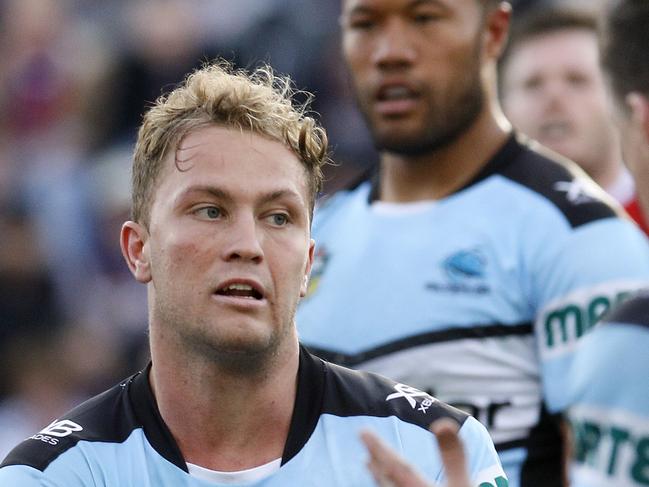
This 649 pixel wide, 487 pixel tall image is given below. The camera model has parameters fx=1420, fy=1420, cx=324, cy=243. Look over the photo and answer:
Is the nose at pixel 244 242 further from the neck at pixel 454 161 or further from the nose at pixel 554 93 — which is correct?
the nose at pixel 554 93

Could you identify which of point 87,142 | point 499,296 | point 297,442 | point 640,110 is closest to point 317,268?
point 499,296

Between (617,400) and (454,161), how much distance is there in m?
2.39

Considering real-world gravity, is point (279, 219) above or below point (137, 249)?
above

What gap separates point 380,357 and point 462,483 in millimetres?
2105

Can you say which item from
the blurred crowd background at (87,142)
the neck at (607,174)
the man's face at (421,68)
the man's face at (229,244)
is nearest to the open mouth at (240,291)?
A: the man's face at (229,244)

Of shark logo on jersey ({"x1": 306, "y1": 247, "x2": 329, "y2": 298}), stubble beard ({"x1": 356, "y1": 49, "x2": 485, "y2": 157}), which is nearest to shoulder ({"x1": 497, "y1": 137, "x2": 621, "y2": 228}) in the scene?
stubble beard ({"x1": 356, "y1": 49, "x2": 485, "y2": 157})

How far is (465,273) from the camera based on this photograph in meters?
4.45

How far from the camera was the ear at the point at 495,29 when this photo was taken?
482cm

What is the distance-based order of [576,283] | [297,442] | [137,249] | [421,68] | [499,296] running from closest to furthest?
[297,442], [137,249], [576,283], [499,296], [421,68]

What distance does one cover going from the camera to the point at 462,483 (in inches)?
93.9

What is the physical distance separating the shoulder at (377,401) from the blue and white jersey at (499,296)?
941 mm

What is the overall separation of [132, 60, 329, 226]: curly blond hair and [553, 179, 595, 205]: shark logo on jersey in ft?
3.95

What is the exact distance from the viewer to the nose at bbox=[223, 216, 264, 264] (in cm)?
313

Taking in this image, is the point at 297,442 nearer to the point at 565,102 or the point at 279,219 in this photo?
the point at 279,219
